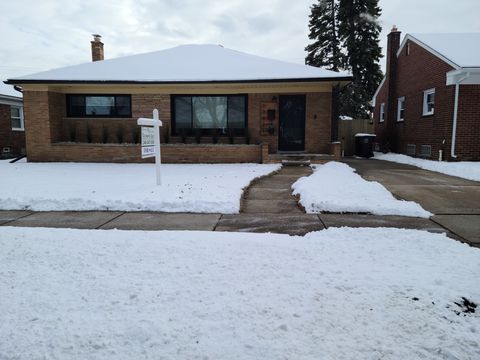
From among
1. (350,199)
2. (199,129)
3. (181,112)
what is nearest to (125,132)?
(181,112)

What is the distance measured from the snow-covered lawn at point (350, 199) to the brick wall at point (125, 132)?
225 inches

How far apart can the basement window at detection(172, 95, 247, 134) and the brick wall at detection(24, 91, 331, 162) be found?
1.24ft

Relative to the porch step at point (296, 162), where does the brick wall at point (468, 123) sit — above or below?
above

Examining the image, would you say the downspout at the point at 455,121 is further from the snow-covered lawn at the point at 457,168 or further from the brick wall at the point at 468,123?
the snow-covered lawn at the point at 457,168

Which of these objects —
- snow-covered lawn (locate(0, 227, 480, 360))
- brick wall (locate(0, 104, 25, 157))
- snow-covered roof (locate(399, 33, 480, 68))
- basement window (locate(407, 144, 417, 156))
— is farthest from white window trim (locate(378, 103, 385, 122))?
brick wall (locate(0, 104, 25, 157))

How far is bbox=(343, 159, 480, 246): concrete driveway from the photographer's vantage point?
523cm

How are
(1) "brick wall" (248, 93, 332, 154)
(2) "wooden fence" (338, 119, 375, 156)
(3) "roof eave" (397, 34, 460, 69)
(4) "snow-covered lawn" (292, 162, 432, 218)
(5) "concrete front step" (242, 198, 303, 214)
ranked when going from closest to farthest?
1. (4) "snow-covered lawn" (292, 162, 432, 218)
2. (5) "concrete front step" (242, 198, 303, 214)
3. (3) "roof eave" (397, 34, 460, 69)
4. (1) "brick wall" (248, 93, 332, 154)
5. (2) "wooden fence" (338, 119, 375, 156)

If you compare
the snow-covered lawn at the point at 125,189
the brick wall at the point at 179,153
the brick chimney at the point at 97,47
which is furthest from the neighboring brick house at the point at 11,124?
the snow-covered lawn at the point at 125,189

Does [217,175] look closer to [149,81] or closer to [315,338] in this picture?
[149,81]

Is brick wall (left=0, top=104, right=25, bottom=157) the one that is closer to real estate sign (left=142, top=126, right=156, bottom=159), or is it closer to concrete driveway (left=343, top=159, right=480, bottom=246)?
real estate sign (left=142, top=126, right=156, bottom=159)

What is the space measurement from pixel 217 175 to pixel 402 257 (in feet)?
21.8

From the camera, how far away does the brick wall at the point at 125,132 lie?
13.5 metres

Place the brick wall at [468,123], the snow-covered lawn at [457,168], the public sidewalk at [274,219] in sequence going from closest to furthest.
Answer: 1. the public sidewalk at [274,219]
2. the snow-covered lawn at [457,168]
3. the brick wall at [468,123]

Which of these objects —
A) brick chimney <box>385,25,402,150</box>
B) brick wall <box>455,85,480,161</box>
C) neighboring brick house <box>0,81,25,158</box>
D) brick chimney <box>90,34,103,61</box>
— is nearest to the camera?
brick wall <box>455,85,480,161</box>
